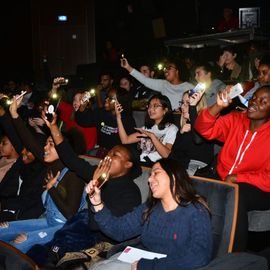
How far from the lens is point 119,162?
307 cm

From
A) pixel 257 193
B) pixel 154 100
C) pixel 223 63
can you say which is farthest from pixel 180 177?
pixel 223 63

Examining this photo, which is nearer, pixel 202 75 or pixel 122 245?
pixel 122 245

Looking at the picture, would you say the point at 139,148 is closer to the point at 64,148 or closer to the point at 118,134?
the point at 118,134

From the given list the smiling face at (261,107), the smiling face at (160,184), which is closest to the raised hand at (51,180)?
the smiling face at (160,184)

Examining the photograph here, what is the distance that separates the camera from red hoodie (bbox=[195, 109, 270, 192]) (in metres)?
3.21

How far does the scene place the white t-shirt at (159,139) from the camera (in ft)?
13.7

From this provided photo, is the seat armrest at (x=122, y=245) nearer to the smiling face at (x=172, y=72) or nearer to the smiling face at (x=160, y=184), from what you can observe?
the smiling face at (x=160, y=184)

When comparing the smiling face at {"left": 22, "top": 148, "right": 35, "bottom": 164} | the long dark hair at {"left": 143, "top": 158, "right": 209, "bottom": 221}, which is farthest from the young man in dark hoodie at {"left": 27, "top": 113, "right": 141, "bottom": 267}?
the smiling face at {"left": 22, "top": 148, "right": 35, "bottom": 164}

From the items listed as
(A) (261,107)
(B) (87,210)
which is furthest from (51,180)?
(A) (261,107)

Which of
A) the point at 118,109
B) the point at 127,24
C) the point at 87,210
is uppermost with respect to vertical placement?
the point at 127,24

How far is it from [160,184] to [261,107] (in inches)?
49.3

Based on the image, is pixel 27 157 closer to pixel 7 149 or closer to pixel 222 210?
pixel 7 149

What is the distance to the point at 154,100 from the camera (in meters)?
4.31

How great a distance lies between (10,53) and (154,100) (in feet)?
33.2
